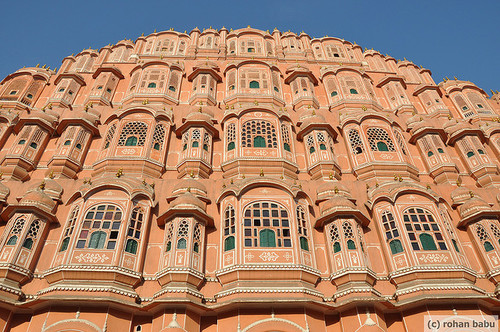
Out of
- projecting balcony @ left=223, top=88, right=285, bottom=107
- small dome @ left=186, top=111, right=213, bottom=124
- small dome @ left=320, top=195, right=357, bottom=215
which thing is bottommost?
small dome @ left=320, top=195, right=357, bottom=215

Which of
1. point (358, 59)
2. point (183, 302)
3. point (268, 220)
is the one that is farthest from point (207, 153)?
point (358, 59)

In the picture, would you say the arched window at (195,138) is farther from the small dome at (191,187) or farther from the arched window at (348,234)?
the arched window at (348,234)

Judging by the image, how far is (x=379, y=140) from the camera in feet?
65.9

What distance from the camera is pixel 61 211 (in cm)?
1566

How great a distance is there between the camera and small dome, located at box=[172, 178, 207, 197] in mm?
16266

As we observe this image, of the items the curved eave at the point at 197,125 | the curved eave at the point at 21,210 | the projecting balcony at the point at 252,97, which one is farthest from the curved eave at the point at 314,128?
the curved eave at the point at 21,210

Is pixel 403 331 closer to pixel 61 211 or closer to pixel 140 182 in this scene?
pixel 140 182

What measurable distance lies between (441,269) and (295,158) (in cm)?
849

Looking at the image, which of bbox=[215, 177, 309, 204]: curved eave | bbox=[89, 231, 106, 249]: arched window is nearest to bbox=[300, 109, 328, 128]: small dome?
bbox=[215, 177, 309, 204]: curved eave

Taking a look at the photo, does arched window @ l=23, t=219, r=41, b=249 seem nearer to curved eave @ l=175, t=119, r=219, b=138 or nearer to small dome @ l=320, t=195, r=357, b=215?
curved eave @ l=175, t=119, r=219, b=138

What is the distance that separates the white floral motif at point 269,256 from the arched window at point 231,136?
6.96 meters

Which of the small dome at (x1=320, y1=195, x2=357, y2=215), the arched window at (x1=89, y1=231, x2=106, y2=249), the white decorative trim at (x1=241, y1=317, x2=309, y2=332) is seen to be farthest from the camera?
the small dome at (x1=320, y1=195, x2=357, y2=215)

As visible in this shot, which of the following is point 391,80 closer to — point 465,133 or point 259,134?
point 465,133

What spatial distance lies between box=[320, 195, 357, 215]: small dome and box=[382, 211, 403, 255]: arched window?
151 cm
